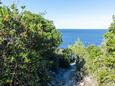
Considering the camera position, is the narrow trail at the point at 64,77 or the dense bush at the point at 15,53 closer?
the dense bush at the point at 15,53

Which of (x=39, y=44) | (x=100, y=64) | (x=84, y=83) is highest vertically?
(x=39, y=44)

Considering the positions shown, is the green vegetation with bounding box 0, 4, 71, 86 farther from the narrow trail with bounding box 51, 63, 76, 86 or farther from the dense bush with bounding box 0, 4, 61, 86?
the narrow trail with bounding box 51, 63, 76, 86

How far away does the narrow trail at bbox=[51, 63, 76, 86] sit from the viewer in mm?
50037

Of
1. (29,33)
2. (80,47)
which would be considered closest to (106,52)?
(29,33)

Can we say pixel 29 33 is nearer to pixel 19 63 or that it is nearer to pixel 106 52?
pixel 19 63

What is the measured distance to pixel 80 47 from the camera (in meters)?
64.2

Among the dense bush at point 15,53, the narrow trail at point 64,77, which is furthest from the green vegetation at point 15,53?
the narrow trail at point 64,77

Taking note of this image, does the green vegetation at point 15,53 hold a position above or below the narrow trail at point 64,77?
above

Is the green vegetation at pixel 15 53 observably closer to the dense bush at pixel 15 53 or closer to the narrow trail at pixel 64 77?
the dense bush at pixel 15 53

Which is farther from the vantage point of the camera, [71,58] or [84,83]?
[71,58]

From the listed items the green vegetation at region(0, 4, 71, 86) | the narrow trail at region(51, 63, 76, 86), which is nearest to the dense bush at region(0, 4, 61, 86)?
the green vegetation at region(0, 4, 71, 86)

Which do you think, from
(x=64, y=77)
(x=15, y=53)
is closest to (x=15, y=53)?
(x=15, y=53)

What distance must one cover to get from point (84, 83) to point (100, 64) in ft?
22.9

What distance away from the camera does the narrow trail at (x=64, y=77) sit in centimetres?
5004
